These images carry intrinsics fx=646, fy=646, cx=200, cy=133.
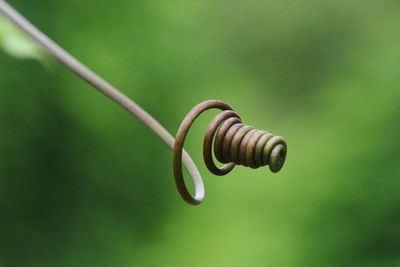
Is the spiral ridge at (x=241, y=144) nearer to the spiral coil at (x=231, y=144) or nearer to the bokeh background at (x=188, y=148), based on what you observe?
the spiral coil at (x=231, y=144)

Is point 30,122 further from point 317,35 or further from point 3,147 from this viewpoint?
point 317,35

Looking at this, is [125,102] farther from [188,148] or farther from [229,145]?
[188,148]

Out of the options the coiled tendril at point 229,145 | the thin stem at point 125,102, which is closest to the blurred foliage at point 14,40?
the thin stem at point 125,102

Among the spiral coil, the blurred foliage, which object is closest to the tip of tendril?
the spiral coil

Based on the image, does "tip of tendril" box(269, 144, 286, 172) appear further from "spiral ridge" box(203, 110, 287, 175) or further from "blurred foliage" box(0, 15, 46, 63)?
"blurred foliage" box(0, 15, 46, 63)

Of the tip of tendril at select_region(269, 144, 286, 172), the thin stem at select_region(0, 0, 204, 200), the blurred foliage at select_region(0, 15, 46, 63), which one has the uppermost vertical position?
the blurred foliage at select_region(0, 15, 46, 63)

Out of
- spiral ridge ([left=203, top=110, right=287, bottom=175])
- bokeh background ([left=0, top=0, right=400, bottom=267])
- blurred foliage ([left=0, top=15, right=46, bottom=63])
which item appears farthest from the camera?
bokeh background ([left=0, top=0, right=400, bottom=267])
